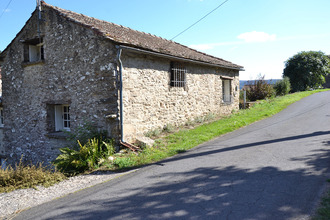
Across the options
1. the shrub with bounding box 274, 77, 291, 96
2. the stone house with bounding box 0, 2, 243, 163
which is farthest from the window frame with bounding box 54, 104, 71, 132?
the shrub with bounding box 274, 77, 291, 96

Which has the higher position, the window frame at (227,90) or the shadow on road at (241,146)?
the window frame at (227,90)

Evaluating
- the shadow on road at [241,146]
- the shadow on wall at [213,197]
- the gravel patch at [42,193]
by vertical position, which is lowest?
the gravel patch at [42,193]

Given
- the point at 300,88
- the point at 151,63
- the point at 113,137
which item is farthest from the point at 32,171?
the point at 300,88

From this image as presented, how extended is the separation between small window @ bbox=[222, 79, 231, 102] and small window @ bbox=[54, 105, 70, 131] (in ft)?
28.7

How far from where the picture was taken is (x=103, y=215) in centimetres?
364

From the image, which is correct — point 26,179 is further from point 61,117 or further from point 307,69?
point 307,69

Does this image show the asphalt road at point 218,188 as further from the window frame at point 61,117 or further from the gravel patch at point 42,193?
the window frame at point 61,117

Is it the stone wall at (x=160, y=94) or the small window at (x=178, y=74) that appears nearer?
the stone wall at (x=160, y=94)

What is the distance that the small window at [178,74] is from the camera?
10.0 metres

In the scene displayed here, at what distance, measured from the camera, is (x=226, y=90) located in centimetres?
1416

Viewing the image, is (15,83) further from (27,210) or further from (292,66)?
(292,66)

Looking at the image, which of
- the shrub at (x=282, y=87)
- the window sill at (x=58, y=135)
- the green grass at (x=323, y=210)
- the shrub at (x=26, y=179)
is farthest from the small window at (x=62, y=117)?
the shrub at (x=282, y=87)

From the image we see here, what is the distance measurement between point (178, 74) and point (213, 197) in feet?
23.2

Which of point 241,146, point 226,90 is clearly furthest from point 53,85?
point 226,90
